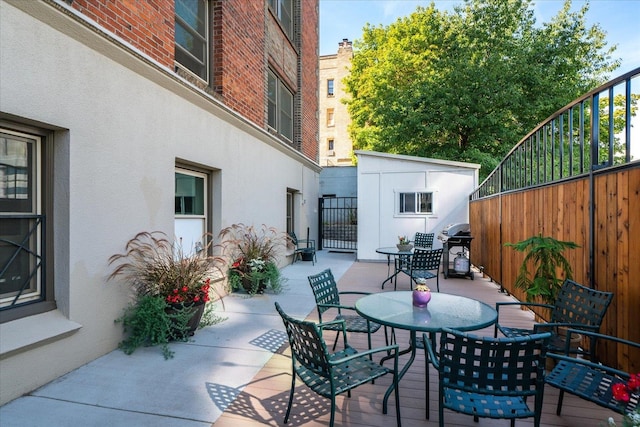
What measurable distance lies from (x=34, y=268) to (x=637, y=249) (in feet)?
17.1

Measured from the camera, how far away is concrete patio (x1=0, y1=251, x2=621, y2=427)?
2561mm

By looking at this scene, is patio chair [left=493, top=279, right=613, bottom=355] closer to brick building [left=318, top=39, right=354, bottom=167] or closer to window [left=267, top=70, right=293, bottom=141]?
window [left=267, top=70, right=293, bottom=141]

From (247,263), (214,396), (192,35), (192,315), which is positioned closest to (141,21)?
(192,35)

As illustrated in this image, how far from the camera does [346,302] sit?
611 cm

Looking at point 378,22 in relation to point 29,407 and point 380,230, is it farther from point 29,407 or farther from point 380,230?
point 29,407

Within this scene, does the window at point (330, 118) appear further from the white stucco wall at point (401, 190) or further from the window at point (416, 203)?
the window at point (416, 203)

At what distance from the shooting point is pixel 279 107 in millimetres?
10039

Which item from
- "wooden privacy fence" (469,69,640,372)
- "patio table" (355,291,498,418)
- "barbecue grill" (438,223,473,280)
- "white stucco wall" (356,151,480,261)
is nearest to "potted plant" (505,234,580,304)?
"wooden privacy fence" (469,69,640,372)

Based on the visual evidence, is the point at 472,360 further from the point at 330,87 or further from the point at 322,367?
the point at 330,87

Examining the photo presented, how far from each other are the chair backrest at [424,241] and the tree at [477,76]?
6300 millimetres

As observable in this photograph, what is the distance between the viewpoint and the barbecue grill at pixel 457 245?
826 cm

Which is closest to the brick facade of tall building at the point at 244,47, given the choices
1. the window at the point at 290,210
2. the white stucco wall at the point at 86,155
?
the white stucco wall at the point at 86,155

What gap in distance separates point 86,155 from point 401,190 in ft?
30.2

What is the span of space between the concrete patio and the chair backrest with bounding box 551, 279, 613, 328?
654 mm
